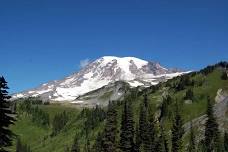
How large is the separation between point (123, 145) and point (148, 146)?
56.0 ft

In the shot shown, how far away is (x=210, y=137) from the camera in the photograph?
449ft

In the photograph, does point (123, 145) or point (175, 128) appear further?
point (175, 128)

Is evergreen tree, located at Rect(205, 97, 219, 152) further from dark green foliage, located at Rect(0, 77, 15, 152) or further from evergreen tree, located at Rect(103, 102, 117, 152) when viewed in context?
dark green foliage, located at Rect(0, 77, 15, 152)

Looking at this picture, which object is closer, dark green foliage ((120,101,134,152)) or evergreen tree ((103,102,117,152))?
evergreen tree ((103,102,117,152))

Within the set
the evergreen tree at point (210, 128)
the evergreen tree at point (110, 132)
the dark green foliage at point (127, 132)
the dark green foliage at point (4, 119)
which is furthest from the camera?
the evergreen tree at point (210, 128)

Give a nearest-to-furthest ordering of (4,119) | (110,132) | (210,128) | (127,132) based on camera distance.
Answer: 1. (4,119)
2. (110,132)
3. (127,132)
4. (210,128)

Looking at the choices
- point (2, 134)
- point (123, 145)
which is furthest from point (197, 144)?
point (2, 134)

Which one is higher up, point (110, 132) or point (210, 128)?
point (210, 128)

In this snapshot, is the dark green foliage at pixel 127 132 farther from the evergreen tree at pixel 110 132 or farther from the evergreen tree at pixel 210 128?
the evergreen tree at pixel 210 128

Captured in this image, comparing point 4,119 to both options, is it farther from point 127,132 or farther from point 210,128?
point 210,128

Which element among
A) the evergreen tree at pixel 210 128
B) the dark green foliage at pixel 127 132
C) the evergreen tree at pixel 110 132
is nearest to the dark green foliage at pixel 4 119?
the evergreen tree at pixel 110 132

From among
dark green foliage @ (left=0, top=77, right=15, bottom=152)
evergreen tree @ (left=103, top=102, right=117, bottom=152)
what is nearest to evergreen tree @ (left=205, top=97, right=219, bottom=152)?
evergreen tree @ (left=103, top=102, right=117, bottom=152)

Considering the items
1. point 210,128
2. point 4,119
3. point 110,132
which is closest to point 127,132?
point 110,132

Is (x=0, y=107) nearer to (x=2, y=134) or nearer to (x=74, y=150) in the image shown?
(x=2, y=134)
